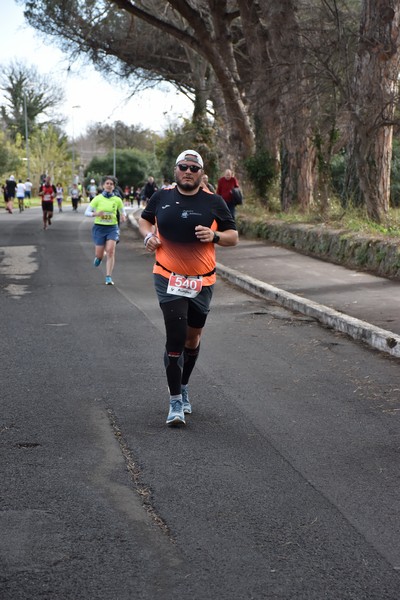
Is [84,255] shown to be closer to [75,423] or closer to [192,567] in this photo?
Result: [75,423]

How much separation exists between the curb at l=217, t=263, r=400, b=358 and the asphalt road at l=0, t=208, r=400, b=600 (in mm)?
192

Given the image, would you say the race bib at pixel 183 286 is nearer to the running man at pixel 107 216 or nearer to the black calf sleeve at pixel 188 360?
the black calf sleeve at pixel 188 360

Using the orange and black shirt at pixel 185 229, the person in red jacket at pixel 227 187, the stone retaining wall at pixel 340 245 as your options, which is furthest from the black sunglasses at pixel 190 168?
the person in red jacket at pixel 227 187

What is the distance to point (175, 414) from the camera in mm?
6617

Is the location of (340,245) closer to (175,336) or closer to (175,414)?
(175,336)

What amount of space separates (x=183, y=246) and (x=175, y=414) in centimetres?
115

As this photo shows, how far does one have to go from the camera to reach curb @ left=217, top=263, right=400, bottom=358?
979cm

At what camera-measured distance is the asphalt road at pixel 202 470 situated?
13.4ft

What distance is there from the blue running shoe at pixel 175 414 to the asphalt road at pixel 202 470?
0.07m

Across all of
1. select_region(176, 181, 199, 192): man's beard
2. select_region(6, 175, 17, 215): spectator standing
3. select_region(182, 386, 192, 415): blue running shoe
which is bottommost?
select_region(6, 175, 17, 215): spectator standing

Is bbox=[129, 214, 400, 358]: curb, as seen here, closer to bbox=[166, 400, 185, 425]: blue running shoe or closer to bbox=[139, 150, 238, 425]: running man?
bbox=[139, 150, 238, 425]: running man

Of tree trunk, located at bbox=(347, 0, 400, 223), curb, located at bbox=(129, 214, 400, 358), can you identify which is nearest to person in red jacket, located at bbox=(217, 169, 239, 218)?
tree trunk, located at bbox=(347, 0, 400, 223)

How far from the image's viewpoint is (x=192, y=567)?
413 centimetres

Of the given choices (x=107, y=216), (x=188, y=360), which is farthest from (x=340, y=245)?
(x=188, y=360)
